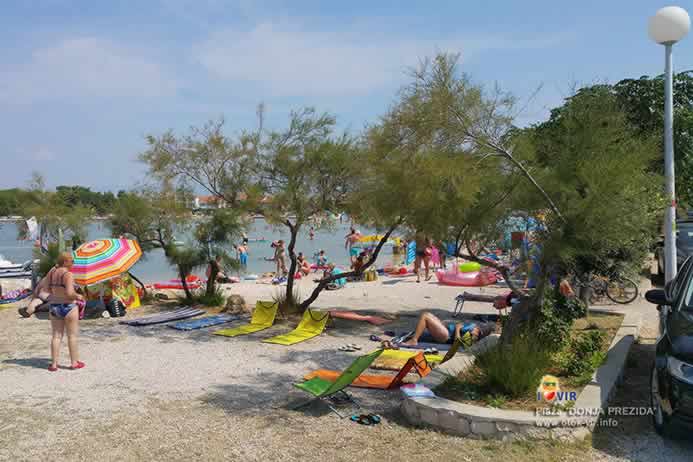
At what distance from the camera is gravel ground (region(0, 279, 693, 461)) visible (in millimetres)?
4855

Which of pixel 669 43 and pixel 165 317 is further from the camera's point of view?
pixel 165 317

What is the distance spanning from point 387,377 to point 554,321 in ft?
6.69

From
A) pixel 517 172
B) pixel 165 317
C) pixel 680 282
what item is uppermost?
pixel 517 172

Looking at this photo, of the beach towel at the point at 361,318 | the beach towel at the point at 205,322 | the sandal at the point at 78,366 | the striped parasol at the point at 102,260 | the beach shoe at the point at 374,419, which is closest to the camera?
the beach shoe at the point at 374,419

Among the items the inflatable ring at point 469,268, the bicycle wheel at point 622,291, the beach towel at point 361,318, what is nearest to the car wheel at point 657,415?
A: the beach towel at point 361,318

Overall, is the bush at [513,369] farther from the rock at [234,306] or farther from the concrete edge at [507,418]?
the rock at [234,306]

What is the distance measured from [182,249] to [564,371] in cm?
1002

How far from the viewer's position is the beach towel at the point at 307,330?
31.8 ft

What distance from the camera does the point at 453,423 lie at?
5.12 m

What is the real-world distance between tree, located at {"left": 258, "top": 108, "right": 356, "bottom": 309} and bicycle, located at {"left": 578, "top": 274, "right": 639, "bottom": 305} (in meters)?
5.47

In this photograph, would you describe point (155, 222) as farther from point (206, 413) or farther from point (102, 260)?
point (206, 413)

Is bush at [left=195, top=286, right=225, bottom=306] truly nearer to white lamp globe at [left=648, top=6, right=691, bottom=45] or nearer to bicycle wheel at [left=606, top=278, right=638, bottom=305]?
bicycle wheel at [left=606, top=278, right=638, bottom=305]

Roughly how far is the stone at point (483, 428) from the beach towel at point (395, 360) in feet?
8.82

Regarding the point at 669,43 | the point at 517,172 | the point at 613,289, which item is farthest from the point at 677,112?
the point at 517,172
